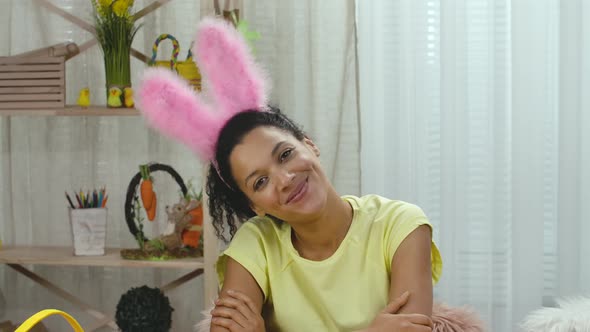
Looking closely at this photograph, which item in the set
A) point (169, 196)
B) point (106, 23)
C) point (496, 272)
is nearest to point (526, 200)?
point (496, 272)

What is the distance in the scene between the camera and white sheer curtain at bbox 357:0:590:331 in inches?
97.1

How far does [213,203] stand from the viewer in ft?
5.83

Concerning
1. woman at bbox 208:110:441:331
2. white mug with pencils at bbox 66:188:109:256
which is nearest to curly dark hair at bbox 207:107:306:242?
woman at bbox 208:110:441:331

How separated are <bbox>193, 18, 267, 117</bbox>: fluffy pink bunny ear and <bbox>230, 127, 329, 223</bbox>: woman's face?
3.2 inches

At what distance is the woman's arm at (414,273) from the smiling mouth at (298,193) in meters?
0.22

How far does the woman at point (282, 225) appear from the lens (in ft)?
5.12

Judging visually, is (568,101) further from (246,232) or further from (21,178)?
(21,178)

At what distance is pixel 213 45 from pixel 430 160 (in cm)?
114

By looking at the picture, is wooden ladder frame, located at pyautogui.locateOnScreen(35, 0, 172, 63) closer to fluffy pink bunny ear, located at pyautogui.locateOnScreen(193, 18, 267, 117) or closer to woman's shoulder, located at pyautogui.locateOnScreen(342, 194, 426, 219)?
fluffy pink bunny ear, located at pyautogui.locateOnScreen(193, 18, 267, 117)

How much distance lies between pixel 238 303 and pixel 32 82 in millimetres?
1174


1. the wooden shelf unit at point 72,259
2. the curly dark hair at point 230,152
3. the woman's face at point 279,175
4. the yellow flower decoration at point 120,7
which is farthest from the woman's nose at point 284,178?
the yellow flower decoration at point 120,7

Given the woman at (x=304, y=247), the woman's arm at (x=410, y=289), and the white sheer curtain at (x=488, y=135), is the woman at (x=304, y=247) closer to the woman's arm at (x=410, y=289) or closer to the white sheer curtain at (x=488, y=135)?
the woman's arm at (x=410, y=289)

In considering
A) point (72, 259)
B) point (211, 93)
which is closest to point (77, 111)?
point (72, 259)

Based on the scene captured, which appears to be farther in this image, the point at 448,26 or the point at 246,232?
the point at 448,26
